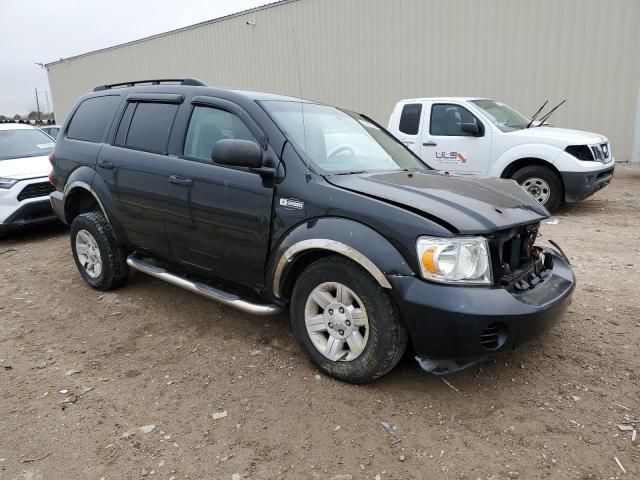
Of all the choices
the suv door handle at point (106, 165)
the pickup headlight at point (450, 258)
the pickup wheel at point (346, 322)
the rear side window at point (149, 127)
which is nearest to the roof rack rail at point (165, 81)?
the rear side window at point (149, 127)

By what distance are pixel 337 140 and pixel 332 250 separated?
43.1 inches

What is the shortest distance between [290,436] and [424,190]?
1.54 metres

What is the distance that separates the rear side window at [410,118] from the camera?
27.3 ft

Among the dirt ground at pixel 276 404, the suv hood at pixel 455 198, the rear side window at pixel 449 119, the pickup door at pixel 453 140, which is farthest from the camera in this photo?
the rear side window at pixel 449 119

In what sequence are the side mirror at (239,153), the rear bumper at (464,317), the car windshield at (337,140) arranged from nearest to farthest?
the rear bumper at (464,317), the side mirror at (239,153), the car windshield at (337,140)

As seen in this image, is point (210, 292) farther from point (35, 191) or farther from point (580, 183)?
point (580, 183)

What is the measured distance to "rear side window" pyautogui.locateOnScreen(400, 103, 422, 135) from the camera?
27.3 ft

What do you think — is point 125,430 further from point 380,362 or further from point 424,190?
point 424,190

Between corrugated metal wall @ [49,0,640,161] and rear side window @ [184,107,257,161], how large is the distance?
6.56m

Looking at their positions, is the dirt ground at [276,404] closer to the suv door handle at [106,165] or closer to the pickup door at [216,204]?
the pickup door at [216,204]

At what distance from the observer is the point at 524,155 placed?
24.2ft

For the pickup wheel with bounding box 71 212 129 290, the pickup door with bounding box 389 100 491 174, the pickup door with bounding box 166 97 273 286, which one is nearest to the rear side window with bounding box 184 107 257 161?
the pickup door with bounding box 166 97 273 286

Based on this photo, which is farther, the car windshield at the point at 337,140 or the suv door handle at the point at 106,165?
the suv door handle at the point at 106,165

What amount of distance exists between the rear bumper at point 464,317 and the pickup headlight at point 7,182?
604 cm
